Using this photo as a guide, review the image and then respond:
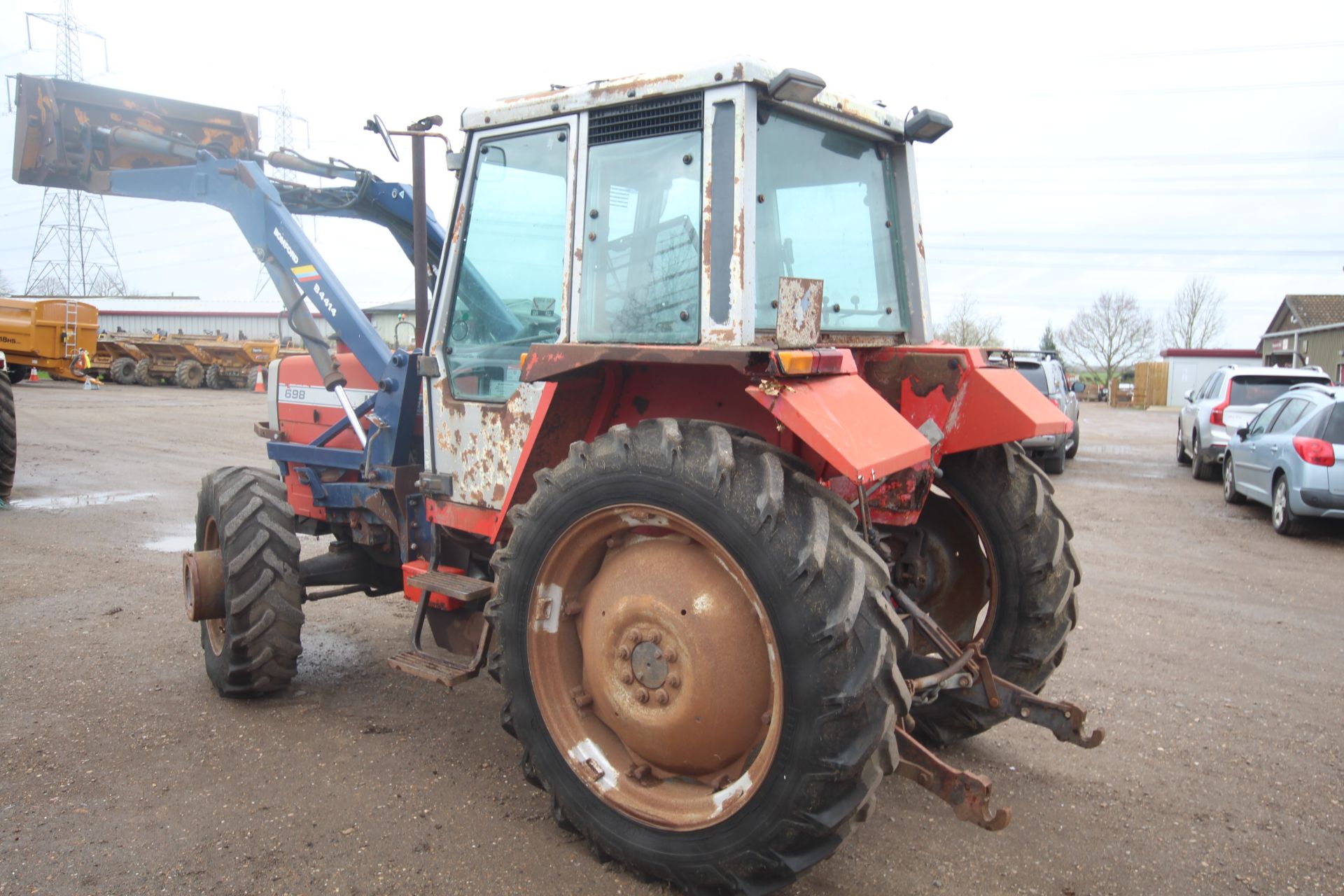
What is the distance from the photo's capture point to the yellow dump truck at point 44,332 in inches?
686

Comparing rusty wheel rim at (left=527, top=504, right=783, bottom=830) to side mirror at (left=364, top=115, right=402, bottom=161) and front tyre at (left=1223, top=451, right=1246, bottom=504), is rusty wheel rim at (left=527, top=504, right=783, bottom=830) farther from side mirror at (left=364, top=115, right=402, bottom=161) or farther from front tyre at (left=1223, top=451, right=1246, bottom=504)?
front tyre at (left=1223, top=451, right=1246, bottom=504)

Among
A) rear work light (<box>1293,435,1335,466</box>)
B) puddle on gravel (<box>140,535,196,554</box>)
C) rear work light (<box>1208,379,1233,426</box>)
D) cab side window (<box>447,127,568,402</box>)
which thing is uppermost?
cab side window (<box>447,127,568,402</box>)

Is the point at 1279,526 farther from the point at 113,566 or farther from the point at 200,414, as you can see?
the point at 200,414

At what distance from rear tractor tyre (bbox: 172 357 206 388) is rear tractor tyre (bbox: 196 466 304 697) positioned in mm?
31567

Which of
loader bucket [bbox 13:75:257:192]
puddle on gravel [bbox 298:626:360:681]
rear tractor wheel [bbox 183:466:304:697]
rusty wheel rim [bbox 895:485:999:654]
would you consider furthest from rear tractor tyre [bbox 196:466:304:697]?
rusty wheel rim [bbox 895:485:999:654]

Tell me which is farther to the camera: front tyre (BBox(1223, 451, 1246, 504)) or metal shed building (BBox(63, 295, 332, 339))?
metal shed building (BBox(63, 295, 332, 339))

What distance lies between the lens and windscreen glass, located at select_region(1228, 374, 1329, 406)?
14.1 m

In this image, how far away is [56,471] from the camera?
12445mm

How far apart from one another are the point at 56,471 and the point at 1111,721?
13018 mm

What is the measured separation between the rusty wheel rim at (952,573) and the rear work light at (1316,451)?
285 inches

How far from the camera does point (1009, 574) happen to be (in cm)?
391

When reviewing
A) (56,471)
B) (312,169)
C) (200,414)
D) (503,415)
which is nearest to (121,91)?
(312,169)

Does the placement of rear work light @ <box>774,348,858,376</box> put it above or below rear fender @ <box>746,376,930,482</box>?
above

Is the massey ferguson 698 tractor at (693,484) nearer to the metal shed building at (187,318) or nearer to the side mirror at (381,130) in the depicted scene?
the side mirror at (381,130)
